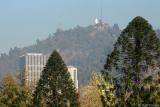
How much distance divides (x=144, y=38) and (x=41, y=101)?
14.6 meters

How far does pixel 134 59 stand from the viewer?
39.2 m

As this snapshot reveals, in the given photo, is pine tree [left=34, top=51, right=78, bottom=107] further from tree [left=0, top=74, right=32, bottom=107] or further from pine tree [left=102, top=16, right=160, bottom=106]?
tree [left=0, top=74, right=32, bottom=107]

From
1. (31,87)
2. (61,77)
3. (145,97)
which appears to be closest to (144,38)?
(145,97)

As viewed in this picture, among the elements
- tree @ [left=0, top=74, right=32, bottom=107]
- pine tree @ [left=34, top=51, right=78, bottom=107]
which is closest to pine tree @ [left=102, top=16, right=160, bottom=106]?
pine tree @ [left=34, top=51, right=78, bottom=107]

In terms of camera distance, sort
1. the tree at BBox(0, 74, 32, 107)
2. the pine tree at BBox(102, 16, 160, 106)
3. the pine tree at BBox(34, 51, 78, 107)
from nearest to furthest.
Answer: the pine tree at BBox(102, 16, 160, 106) → the pine tree at BBox(34, 51, 78, 107) → the tree at BBox(0, 74, 32, 107)

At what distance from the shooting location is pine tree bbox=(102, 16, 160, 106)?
38844mm

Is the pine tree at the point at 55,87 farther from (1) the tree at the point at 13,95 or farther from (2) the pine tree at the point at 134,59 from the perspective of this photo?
(1) the tree at the point at 13,95

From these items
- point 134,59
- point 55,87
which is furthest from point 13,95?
point 134,59

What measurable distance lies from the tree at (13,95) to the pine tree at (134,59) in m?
25.0

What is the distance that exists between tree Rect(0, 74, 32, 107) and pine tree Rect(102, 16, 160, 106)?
2498cm

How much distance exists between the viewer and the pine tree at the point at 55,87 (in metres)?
49.1

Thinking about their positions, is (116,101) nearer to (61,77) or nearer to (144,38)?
(144,38)

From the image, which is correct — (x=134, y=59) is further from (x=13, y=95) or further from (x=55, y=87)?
(x=13, y=95)

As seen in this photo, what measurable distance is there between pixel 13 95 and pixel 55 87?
1628 centimetres
